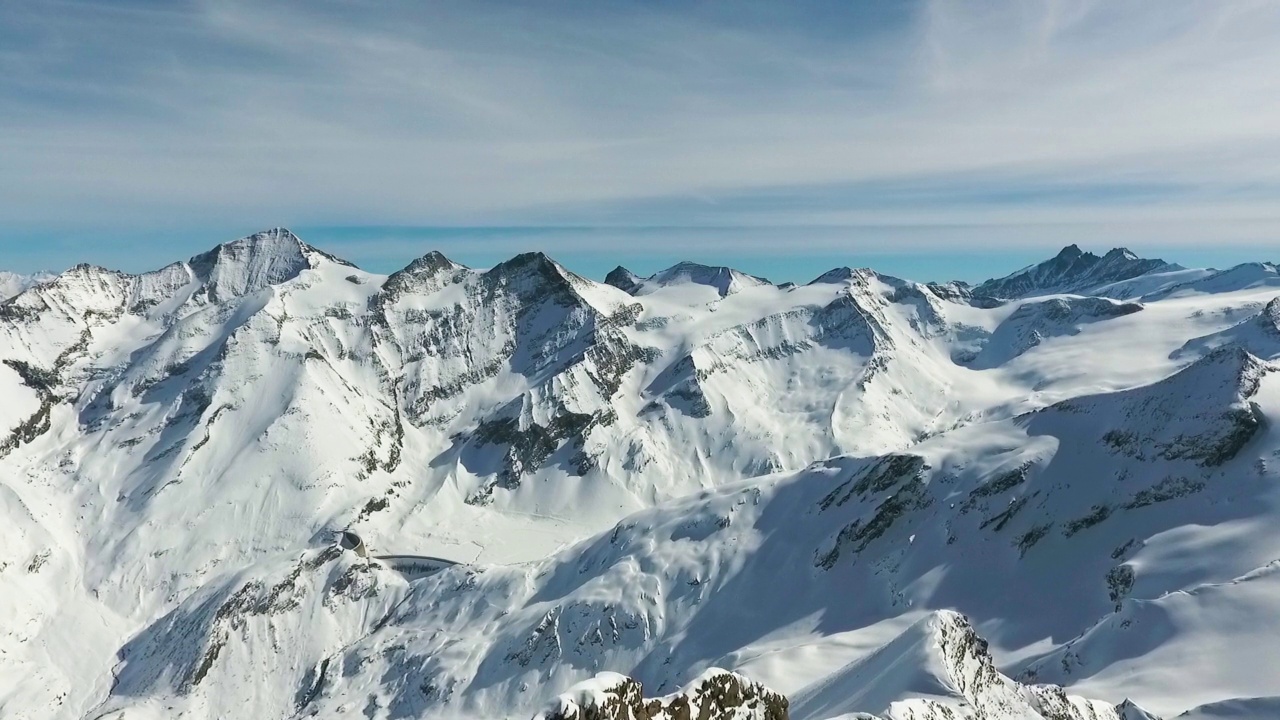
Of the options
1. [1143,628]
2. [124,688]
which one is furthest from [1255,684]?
[124,688]

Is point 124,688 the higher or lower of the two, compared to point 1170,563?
lower

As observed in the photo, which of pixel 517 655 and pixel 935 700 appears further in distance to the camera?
pixel 517 655

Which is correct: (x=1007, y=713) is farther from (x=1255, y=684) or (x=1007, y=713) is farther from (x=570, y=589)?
(x=570, y=589)

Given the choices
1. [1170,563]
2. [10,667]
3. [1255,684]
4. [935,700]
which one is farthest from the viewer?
[10,667]

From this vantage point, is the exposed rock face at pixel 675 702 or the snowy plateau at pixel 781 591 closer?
the exposed rock face at pixel 675 702

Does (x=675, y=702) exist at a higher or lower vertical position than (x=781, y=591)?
higher

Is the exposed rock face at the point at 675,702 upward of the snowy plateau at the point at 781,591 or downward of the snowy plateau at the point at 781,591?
upward

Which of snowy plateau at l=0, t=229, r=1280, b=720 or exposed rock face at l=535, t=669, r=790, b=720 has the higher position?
exposed rock face at l=535, t=669, r=790, b=720

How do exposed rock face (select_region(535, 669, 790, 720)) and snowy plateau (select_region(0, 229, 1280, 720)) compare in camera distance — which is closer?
exposed rock face (select_region(535, 669, 790, 720))
